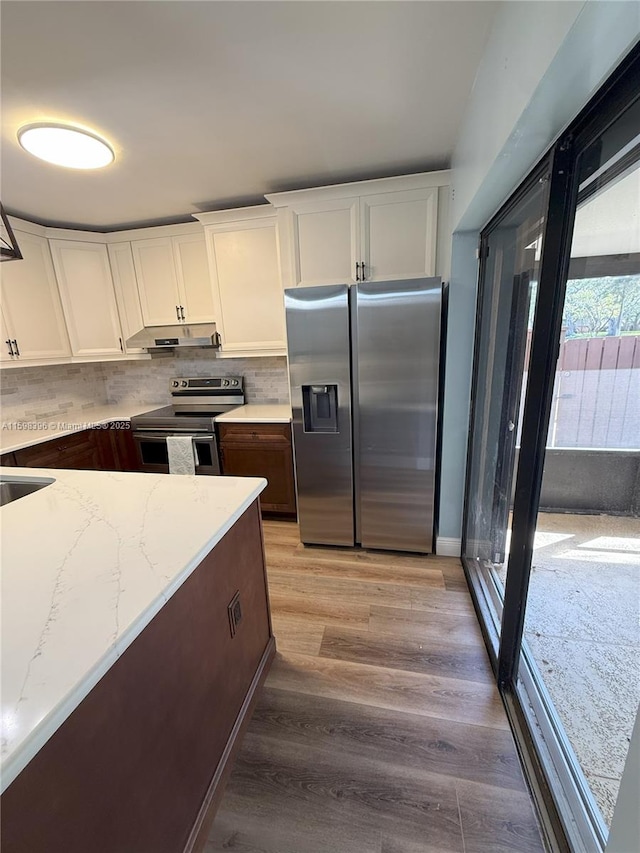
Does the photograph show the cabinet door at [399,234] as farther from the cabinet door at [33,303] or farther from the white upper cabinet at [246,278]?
the cabinet door at [33,303]

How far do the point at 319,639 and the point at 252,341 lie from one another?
2135 millimetres

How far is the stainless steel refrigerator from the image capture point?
2.17 meters

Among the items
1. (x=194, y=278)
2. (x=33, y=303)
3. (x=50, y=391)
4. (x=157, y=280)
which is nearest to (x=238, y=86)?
(x=194, y=278)

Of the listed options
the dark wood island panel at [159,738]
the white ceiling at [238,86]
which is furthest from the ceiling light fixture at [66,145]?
the dark wood island panel at [159,738]

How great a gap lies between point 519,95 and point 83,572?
1723mm

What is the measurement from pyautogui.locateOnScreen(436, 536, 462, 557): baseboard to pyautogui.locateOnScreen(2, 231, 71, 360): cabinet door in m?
3.41

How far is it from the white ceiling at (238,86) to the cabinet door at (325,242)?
0.20 metres

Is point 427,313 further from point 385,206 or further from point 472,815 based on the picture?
point 472,815

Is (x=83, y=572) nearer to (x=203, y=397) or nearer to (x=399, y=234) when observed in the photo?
(x=399, y=234)

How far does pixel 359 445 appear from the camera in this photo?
→ 95.4 inches

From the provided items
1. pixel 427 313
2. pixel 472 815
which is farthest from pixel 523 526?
pixel 427 313

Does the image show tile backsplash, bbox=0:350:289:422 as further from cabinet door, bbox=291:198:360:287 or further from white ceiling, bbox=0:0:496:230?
white ceiling, bbox=0:0:496:230

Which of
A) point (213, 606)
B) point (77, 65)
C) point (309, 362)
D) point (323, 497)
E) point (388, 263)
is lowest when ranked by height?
point (323, 497)

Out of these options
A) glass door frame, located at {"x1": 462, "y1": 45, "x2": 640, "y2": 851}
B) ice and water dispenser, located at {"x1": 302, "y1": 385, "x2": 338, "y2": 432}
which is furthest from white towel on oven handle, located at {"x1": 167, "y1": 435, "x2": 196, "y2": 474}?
glass door frame, located at {"x1": 462, "y1": 45, "x2": 640, "y2": 851}
